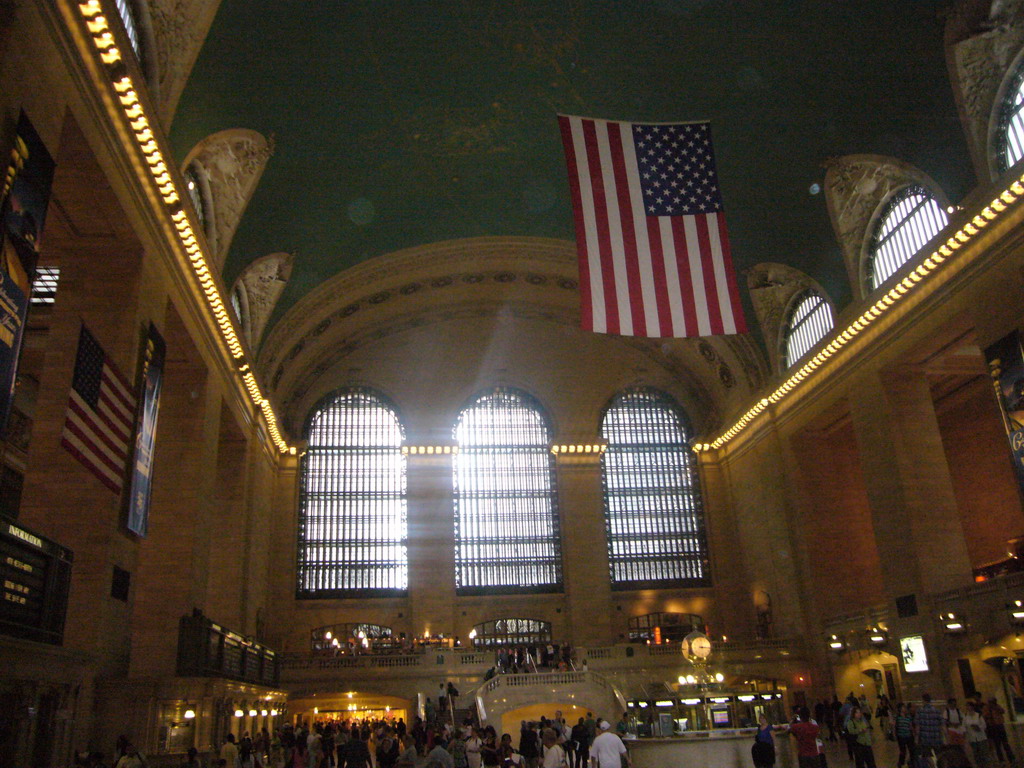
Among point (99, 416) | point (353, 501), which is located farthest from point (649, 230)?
point (353, 501)

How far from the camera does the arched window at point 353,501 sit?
31953 mm

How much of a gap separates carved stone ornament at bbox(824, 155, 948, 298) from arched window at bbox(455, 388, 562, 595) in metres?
14.7

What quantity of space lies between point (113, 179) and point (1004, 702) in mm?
20917

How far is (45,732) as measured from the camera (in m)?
11.1

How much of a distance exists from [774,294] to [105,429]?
2079cm

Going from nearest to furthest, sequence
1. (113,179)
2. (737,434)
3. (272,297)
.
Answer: (113,179)
(272,297)
(737,434)

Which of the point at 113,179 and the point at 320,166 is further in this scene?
the point at 320,166

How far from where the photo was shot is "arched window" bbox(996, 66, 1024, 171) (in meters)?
17.7

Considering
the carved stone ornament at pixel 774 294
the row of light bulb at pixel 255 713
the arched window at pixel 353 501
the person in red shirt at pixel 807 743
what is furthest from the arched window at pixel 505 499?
the person in red shirt at pixel 807 743

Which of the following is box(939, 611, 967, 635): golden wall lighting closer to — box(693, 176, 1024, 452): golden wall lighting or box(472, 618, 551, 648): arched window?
box(693, 176, 1024, 452): golden wall lighting

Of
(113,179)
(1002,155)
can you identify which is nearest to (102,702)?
(113,179)

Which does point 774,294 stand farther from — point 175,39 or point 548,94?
point 175,39

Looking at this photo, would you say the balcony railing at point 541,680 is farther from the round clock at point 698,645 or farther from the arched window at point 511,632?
the round clock at point 698,645

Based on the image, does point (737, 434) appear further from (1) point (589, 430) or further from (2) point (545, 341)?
(2) point (545, 341)
